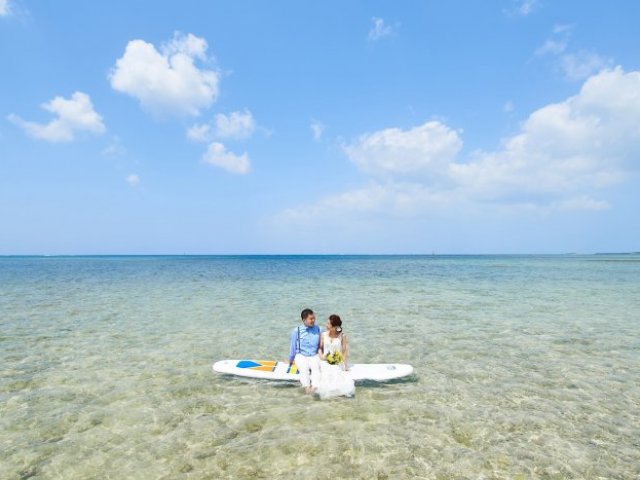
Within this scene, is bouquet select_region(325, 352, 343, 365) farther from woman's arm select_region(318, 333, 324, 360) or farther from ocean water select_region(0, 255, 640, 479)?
ocean water select_region(0, 255, 640, 479)

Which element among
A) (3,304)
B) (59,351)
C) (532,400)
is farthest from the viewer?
(3,304)

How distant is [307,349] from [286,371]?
1.24 m

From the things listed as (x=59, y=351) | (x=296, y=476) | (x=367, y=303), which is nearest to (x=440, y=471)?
(x=296, y=476)

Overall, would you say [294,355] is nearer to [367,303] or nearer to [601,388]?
[601,388]

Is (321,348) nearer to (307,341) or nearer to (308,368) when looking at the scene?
(307,341)

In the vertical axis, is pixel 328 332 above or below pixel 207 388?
above

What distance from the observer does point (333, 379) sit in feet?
33.2

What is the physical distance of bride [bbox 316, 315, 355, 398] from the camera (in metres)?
10.0

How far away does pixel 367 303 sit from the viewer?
2886 cm

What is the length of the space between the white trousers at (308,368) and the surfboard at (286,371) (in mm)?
481

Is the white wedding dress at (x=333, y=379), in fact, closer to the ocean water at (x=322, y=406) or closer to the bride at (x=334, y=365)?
the bride at (x=334, y=365)

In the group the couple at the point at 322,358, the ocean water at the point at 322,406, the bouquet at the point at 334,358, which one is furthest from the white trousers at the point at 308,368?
the ocean water at the point at 322,406

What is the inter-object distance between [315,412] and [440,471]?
11.1 ft

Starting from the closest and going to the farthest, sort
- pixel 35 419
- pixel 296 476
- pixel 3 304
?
pixel 296 476 < pixel 35 419 < pixel 3 304
